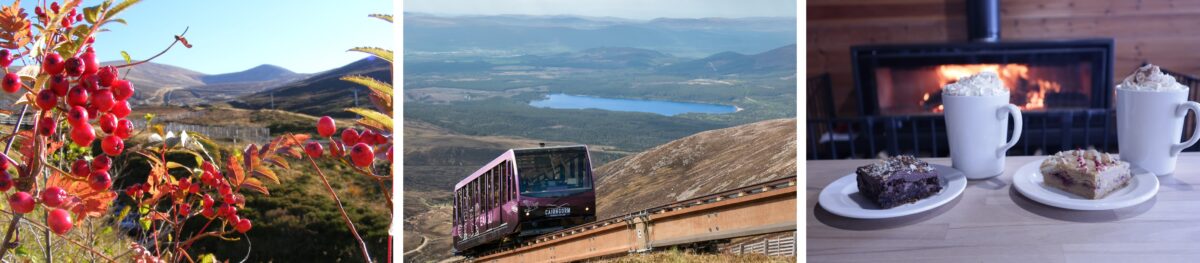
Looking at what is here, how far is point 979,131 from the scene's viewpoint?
0.82 metres

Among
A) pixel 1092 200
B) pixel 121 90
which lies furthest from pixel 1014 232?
pixel 121 90

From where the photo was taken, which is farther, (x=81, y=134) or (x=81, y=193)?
(x=81, y=193)

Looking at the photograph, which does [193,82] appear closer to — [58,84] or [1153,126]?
[58,84]

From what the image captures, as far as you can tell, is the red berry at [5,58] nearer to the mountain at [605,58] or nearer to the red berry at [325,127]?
the red berry at [325,127]

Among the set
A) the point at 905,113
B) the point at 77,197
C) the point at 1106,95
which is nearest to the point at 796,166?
the point at 77,197

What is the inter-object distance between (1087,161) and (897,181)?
18cm

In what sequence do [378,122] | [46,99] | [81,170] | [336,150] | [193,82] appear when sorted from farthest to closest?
[193,82], [378,122], [336,150], [81,170], [46,99]

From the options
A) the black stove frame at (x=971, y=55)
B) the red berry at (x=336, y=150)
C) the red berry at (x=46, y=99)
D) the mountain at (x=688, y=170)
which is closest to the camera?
the red berry at (x=46, y=99)

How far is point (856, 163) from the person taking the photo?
1.07 m

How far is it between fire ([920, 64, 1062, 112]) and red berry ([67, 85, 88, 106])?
10.5 feet

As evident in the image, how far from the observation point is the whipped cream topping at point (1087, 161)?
2.50 feet

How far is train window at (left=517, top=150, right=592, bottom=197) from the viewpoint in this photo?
2.68ft

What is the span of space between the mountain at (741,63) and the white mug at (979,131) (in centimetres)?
20

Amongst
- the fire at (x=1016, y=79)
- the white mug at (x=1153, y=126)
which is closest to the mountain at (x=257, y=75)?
the white mug at (x=1153, y=126)
